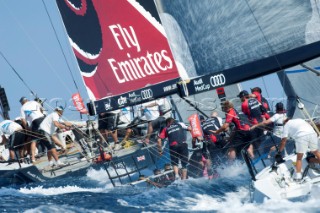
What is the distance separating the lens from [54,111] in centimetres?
1334

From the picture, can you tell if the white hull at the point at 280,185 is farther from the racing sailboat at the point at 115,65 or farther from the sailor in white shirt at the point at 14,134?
the sailor in white shirt at the point at 14,134

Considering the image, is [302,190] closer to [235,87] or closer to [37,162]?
[37,162]

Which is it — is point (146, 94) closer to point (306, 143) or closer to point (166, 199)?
point (166, 199)

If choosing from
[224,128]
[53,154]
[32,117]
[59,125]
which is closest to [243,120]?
[224,128]

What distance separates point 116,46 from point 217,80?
4.01 m

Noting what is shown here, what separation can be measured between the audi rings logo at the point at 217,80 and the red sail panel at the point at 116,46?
85.3 inches

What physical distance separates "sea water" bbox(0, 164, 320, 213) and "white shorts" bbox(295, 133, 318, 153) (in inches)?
26.0

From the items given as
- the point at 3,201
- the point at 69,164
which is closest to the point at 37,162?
the point at 69,164

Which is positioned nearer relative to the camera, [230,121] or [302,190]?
[302,190]

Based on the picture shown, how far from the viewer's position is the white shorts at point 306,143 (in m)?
9.29

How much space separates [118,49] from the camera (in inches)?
508

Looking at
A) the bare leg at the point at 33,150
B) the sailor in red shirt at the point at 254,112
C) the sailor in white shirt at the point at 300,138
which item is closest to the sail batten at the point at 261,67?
the sailor in white shirt at the point at 300,138

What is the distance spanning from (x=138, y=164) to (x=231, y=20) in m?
3.06

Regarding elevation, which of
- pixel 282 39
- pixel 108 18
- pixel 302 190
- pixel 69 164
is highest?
pixel 108 18
